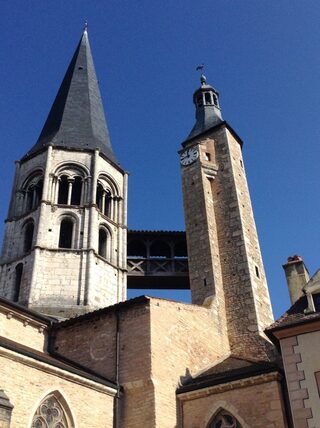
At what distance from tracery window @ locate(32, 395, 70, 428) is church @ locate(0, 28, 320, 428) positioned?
0.09ft

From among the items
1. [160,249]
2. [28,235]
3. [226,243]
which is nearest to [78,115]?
[28,235]

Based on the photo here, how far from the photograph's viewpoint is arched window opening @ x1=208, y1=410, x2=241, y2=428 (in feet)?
37.6

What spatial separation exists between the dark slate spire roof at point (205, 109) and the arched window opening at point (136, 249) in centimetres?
542

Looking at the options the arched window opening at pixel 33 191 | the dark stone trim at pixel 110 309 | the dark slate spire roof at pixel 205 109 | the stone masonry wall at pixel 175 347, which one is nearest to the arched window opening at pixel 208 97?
the dark slate spire roof at pixel 205 109

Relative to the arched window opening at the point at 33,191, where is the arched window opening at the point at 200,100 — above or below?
above

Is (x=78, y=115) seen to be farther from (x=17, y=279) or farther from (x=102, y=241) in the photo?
(x=17, y=279)

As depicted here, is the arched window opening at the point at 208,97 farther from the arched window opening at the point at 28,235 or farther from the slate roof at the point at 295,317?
the slate roof at the point at 295,317

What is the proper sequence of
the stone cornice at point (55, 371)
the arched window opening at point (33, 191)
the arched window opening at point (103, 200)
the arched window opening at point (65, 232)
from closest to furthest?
the stone cornice at point (55, 371)
the arched window opening at point (65, 232)
the arched window opening at point (33, 191)
the arched window opening at point (103, 200)

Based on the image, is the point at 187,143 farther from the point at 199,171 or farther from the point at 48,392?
the point at 48,392

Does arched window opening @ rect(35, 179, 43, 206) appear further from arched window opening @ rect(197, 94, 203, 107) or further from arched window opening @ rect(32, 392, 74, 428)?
arched window opening @ rect(32, 392, 74, 428)

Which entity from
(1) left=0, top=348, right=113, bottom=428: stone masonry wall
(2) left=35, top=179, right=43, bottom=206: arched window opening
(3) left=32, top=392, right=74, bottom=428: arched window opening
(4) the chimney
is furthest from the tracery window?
(2) left=35, top=179, right=43, bottom=206: arched window opening

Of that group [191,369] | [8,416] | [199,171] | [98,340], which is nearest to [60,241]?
[199,171]

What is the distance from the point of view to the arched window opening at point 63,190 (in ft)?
71.0

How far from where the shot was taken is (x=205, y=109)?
24.3 meters
